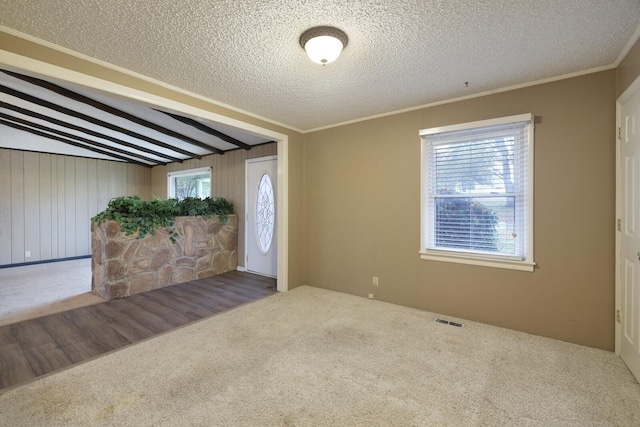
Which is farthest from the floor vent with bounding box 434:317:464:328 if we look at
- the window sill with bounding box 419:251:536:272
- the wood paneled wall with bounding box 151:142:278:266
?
the wood paneled wall with bounding box 151:142:278:266

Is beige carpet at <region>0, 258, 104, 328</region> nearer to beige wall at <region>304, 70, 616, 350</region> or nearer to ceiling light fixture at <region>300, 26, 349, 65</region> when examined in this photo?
beige wall at <region>304, 70, 616, 350</region>

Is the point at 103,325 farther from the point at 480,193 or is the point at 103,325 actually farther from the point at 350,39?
the point at 480,193

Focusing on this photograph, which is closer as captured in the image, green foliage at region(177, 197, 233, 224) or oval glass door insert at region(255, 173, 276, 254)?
green foliage at region(177, 197, 233, 224)

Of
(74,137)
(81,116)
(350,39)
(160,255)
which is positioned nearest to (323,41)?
(350,39)

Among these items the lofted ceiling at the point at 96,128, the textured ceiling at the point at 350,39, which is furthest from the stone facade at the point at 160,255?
the textured ceiling at the point at 350,39

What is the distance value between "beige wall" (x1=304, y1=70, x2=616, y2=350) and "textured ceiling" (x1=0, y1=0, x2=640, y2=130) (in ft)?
1.11

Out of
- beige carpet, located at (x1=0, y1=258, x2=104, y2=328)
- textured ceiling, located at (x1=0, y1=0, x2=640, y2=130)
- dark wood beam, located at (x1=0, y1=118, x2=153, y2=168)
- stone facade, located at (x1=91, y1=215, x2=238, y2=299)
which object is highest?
dark wood beam, located at (x1=0, y1=118, x2=153, y2=168)

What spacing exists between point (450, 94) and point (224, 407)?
132 inches

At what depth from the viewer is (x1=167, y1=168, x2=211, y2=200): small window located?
6.38 m

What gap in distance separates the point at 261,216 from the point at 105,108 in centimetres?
276

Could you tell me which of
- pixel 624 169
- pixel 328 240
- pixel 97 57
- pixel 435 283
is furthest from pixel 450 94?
pixel 97 57

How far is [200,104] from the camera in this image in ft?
9.84

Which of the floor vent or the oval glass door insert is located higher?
the oval glass door insert

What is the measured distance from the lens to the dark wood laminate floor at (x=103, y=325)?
2271mm
